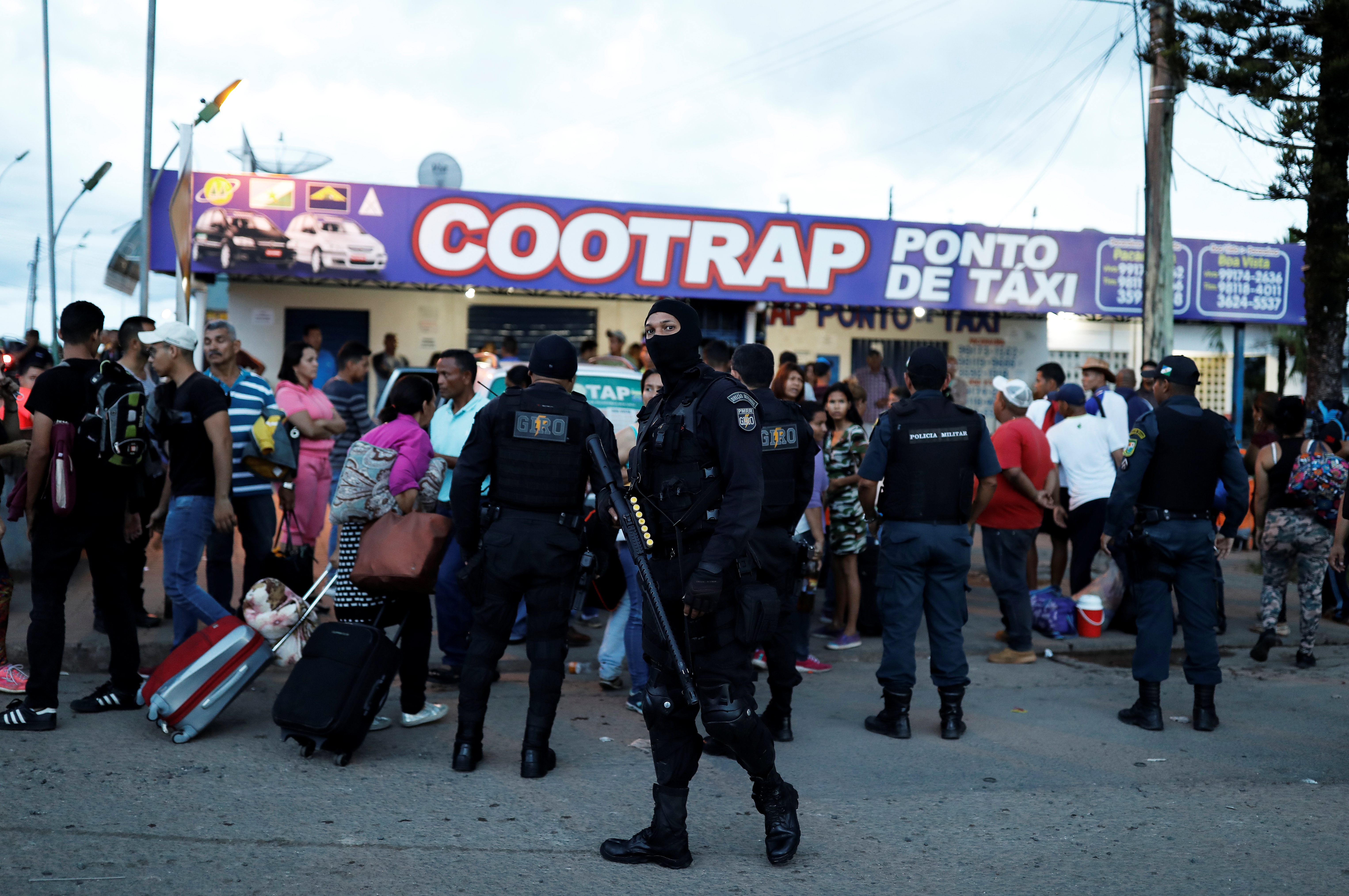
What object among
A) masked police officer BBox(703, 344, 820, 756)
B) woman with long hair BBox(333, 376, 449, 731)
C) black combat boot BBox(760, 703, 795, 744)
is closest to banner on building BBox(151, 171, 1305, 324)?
woman with long hair BBox(333, 376, 449, 731)

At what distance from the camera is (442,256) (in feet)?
47.4

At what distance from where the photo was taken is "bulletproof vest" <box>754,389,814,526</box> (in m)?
4.92

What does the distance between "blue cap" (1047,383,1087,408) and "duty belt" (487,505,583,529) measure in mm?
5142

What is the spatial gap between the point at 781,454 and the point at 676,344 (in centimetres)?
132

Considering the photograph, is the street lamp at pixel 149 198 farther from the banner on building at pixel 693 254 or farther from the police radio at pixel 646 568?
the police radio at pixel 646 568

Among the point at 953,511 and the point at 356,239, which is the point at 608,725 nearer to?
the point at 953,511

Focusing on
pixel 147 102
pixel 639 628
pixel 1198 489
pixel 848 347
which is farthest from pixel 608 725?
pixel 848 347

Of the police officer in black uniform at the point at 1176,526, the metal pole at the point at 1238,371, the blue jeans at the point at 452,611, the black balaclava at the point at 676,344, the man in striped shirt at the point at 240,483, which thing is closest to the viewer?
the black balaclava at the point at 676,344

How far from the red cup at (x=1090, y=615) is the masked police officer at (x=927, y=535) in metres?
2.80

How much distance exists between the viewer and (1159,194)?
1163cm

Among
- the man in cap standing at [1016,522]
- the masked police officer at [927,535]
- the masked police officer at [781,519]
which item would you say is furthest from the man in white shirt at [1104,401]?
the masked police officer at [781,519]

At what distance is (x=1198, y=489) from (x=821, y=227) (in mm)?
10392

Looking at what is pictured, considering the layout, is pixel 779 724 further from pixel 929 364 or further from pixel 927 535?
pixel 929 364

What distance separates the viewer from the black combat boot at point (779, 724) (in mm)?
5352
